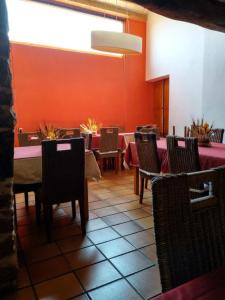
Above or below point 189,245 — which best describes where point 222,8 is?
above

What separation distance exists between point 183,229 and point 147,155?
6.30ft

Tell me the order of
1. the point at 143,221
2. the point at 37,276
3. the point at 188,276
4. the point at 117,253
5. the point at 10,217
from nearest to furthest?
the point at 188,276 → the point at 10,217 → the point at 37,276 → the point at 117,253 → the point at 143,221

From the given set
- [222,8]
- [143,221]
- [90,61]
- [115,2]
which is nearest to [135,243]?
[143,221]

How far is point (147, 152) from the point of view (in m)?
2.64

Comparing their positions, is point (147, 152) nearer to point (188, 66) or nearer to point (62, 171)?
point (62, 171)

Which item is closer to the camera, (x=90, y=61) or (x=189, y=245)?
(x=189, y=245)

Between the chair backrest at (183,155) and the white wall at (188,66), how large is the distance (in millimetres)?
2307

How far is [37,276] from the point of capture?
162cm

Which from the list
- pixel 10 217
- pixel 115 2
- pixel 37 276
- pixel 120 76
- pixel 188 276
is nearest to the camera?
pixel 188 276

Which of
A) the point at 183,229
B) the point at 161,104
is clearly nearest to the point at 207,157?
the point at 183,229

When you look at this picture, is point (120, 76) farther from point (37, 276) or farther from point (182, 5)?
point (37, 276)

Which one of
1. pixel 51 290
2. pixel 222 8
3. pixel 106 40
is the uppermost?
pixel 222 8

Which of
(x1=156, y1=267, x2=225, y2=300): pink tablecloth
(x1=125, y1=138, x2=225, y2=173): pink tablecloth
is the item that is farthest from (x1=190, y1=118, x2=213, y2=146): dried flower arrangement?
(x1=156, y1=267, x2=225, y2=300): pink tablecloth

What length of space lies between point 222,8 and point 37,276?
2895 mm
